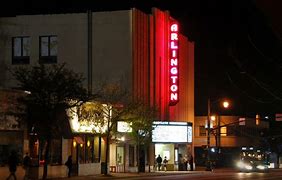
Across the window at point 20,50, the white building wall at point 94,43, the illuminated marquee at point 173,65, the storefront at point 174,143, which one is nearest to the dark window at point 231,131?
the storefront at point 174,143

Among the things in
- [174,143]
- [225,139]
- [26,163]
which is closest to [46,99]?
[26,163]

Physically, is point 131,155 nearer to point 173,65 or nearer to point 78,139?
point 173,65

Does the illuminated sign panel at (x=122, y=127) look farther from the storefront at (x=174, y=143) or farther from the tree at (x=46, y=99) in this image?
the tree at (x=46, y=99)

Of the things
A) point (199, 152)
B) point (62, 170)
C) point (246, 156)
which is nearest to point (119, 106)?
point (62, 170)

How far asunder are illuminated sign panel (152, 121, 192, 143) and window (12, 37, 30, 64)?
14.0 meters

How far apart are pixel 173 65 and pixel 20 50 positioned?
15.5m

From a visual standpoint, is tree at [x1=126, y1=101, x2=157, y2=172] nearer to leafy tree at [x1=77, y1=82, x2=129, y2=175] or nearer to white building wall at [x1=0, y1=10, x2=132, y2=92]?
leafy tree at [x1=77, y1=82, x2=129, y2=175]

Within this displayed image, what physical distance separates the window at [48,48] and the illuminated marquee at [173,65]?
12029 mm

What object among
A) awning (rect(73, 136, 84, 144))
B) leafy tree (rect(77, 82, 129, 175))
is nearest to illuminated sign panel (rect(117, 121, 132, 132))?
leafy tree (rect(77, 82, 129, 175))

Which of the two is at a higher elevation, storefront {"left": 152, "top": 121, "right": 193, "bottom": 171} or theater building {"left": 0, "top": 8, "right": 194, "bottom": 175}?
theater building {"left": 0, "top": 8, "right": 194, "bottom": 175}

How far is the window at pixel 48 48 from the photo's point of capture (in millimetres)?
56156

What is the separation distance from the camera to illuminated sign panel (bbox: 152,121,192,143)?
6038 centimetres

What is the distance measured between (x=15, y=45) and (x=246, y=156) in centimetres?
2848

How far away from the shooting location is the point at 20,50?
57062 mm
